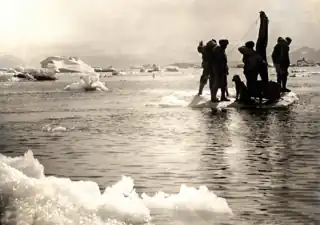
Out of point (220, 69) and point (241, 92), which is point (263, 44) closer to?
point (220, 69)

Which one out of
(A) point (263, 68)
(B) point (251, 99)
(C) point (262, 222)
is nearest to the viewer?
(C) point (262, 222)

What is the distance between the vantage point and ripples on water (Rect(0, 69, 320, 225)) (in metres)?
2.50

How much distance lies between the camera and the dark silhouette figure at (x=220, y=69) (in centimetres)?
318

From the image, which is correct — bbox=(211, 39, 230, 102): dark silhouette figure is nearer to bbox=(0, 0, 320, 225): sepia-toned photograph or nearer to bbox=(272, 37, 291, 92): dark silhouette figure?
bbox=(0, 0, 320, 225): sepia-toned photograph

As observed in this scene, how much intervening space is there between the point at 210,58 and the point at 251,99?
0.76 metres

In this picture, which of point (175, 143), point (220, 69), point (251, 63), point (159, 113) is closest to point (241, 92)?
point (220, 69)

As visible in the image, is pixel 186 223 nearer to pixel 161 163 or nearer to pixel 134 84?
pixel 161 163

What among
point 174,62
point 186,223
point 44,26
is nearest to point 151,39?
point 174,62

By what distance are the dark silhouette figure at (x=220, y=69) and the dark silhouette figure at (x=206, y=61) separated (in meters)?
0.03

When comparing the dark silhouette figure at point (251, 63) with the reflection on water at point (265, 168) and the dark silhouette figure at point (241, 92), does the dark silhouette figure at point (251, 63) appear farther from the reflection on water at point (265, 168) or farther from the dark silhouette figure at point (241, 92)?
the reflection on water at point (265, 168)

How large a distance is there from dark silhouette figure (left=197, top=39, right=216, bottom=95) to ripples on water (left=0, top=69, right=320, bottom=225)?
59 millimetres

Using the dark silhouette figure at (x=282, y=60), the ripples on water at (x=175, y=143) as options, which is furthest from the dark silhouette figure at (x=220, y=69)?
the dark silhouette figure at (x=282, y=60)

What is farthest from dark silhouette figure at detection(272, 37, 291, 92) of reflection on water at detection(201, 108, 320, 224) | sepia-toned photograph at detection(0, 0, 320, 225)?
reflection on water at detection(201, 108, 320, 224)

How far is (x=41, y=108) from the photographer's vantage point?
10.7 ft
